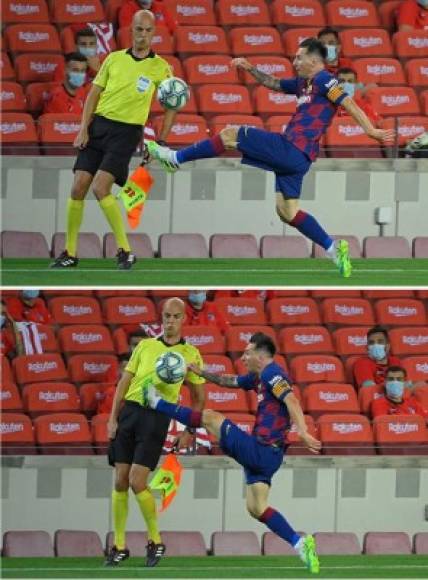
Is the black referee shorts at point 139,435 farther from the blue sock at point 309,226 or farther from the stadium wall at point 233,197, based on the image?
the stadium wall at point 233,197

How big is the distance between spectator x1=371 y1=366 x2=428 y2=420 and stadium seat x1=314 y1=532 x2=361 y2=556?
4.14 ft

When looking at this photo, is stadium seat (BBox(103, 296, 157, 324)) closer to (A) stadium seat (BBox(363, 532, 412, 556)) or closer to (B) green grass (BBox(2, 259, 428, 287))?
(B) green grass (BBox(2, 259, 428, 287))

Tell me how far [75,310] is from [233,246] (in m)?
1.51

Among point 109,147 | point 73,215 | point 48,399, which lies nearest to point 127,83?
point 109,147

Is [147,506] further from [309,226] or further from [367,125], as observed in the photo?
[367,125]

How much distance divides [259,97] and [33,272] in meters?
3.75

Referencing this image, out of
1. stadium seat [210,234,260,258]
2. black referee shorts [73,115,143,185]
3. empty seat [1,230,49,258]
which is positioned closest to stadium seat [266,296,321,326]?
stadium seat [210,234,260,258]

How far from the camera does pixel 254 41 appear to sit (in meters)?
19.5

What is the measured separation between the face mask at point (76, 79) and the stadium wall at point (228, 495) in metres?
3.23

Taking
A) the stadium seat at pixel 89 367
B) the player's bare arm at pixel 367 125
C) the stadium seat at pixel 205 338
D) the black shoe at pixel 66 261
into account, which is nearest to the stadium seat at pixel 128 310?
the stadium seat at pixel 205 338

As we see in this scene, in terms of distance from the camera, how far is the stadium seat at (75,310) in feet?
60.8

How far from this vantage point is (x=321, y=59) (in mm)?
14453

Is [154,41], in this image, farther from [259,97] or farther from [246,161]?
[246,161]

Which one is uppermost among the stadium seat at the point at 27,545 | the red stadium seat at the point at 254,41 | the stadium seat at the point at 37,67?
the red stadium seat at the point at 254,41
